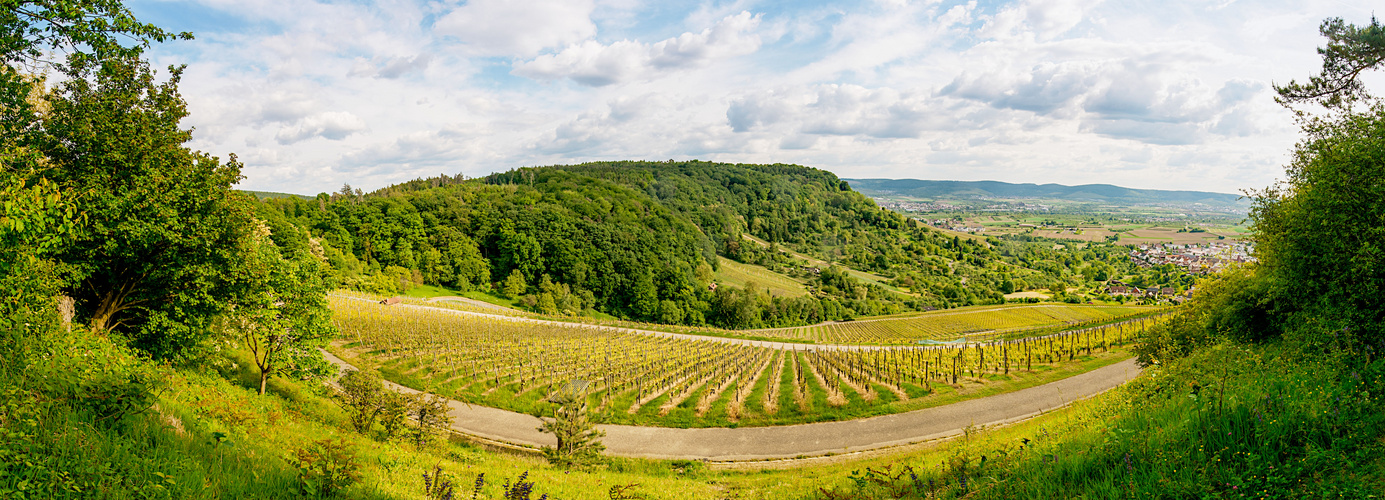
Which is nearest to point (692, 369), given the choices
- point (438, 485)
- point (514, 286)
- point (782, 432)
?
point (782, 432)

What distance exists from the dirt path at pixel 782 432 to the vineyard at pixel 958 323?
156 feet

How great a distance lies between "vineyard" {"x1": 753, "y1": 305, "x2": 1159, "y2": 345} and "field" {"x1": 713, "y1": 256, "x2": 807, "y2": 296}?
3000 centimetres

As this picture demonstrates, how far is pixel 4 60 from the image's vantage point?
8820 millimetres

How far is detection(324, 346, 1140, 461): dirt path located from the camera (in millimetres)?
22984

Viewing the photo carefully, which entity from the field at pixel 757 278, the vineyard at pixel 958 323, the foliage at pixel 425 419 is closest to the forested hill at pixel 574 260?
the field at pixel 757 278

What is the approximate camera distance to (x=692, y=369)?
35469mm

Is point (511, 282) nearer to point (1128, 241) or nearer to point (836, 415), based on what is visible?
point (836, 415)

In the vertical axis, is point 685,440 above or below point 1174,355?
below

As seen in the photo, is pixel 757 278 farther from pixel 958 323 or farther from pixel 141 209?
pixel 141 209

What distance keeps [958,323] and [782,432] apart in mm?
71389

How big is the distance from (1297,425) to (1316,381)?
102 inches

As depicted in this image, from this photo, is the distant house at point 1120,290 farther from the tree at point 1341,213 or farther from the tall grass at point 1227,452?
the tall grass at point 1227,452

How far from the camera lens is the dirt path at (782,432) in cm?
2298

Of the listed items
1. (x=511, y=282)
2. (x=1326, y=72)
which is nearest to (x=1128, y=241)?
(x=511, y=282)
